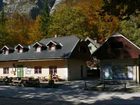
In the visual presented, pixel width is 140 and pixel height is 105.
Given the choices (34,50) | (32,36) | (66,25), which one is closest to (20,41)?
(32,36)

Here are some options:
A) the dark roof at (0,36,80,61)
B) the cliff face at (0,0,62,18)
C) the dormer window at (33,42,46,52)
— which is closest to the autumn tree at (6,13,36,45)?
the dark roof at (0,36,80,61)

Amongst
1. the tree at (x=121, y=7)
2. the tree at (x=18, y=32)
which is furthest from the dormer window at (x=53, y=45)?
the tree at (x=121, y=7)

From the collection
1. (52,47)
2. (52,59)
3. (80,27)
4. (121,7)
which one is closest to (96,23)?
(80,27)

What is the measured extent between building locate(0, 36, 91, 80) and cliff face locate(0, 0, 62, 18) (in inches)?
3182

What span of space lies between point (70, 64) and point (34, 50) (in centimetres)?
740

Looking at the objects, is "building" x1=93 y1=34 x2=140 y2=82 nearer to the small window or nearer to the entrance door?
the small window

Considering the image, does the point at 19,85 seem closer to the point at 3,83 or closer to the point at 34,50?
the point at 3,83

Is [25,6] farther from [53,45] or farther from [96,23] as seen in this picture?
[53,45]

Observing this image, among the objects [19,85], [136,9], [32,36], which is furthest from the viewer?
[32,36]

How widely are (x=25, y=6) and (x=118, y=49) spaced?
339ft

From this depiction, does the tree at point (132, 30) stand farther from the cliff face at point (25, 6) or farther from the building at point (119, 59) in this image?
the cliff face at point (25, 6)

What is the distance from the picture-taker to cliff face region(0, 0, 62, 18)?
142 m

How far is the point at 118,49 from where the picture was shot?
1868 inches

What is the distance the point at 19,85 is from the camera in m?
46.3
